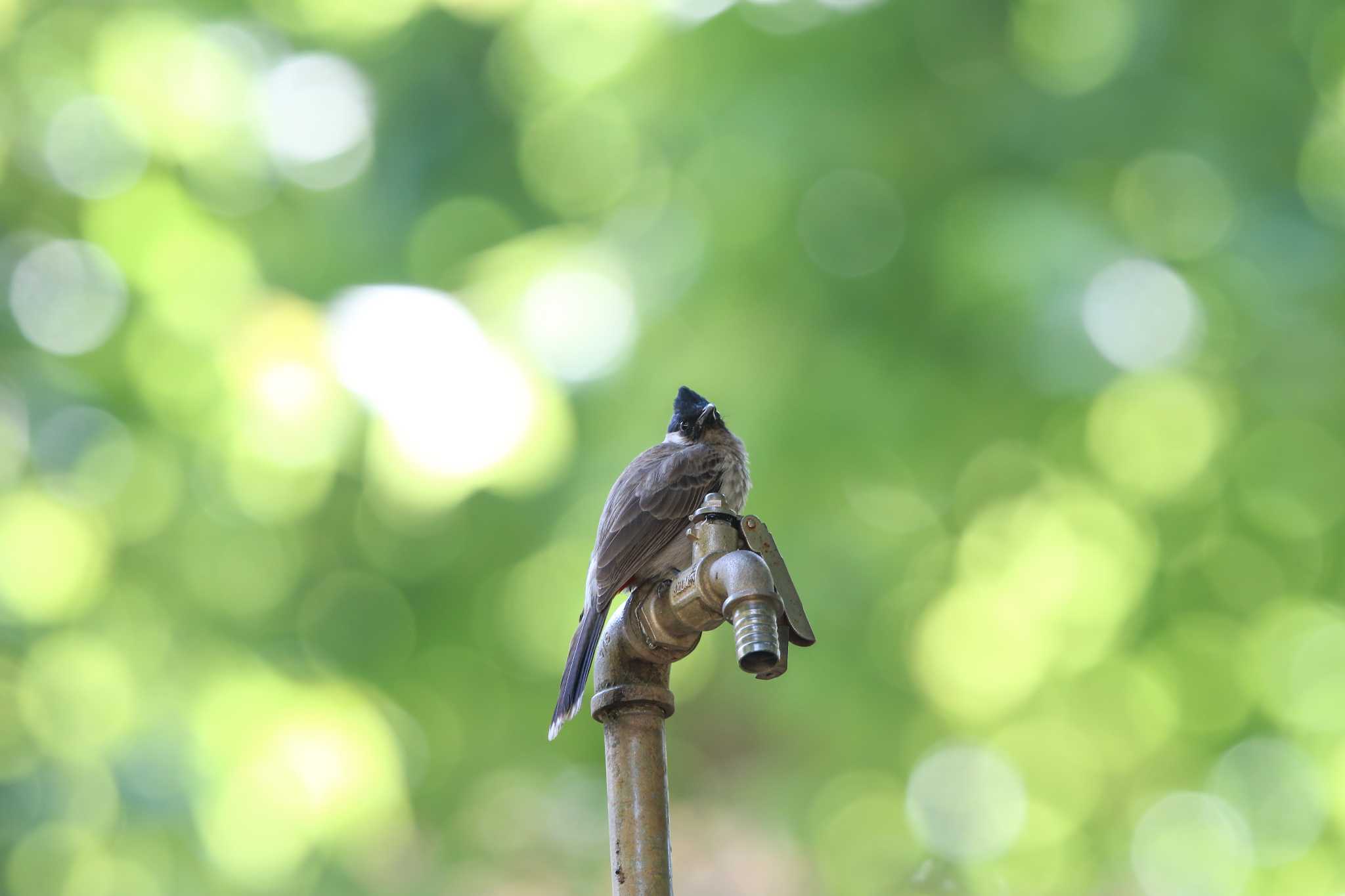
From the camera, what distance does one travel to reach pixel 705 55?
478 cm

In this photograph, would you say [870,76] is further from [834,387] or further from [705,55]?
[834,387]

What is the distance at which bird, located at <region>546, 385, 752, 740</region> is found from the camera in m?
3.22

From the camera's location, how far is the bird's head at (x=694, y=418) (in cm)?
413

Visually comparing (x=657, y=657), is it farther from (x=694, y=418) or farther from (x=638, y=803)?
(x=694, y=418)

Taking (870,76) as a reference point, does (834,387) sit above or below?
below

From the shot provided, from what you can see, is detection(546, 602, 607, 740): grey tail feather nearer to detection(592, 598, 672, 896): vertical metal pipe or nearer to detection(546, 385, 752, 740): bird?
detection(546, 385, 752, 740): bird

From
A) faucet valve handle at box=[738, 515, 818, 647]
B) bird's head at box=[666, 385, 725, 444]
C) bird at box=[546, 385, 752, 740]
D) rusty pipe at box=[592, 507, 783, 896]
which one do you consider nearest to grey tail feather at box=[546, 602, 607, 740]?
bird at box=[546, 385, 752, 740]

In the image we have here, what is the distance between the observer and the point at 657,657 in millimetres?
2602

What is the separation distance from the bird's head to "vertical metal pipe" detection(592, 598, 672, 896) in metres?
1.52

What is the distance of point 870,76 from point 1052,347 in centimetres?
113

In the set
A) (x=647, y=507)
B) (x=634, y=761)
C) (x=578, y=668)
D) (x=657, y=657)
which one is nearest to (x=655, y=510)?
(x=647, y=507)

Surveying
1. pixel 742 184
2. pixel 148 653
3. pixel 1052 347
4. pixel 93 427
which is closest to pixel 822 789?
pixel 1052 347

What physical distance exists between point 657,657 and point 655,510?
1.05 m

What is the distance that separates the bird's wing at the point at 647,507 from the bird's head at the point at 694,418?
6 centimetres
